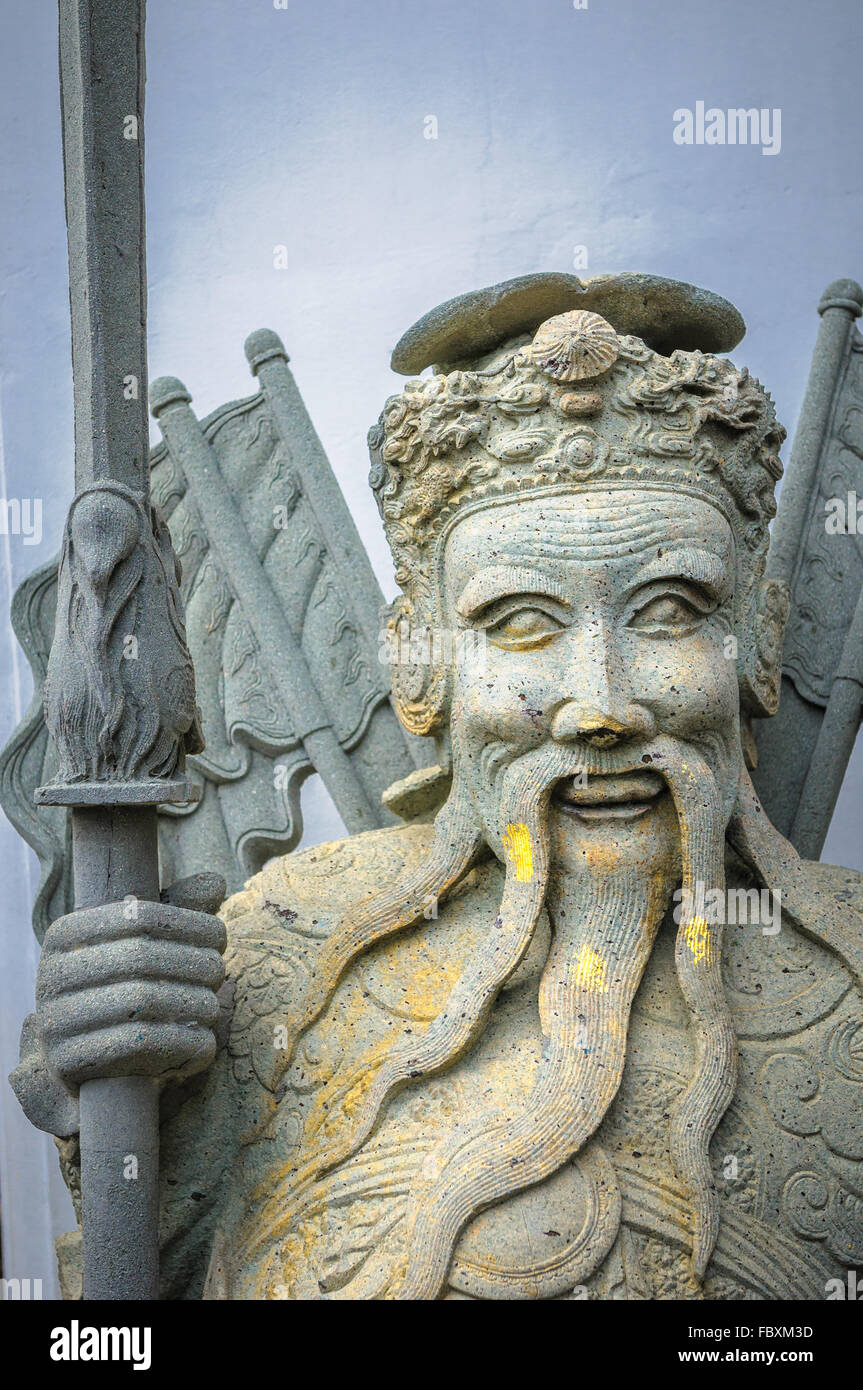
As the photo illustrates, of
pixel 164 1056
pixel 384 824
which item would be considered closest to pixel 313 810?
pixel 384 824

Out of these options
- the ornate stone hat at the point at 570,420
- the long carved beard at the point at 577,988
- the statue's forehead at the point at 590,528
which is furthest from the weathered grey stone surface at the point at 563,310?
the long carved beard at the point at 577,988

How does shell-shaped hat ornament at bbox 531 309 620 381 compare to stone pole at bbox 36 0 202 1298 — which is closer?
stone pole at bbox 36 0 202 1298

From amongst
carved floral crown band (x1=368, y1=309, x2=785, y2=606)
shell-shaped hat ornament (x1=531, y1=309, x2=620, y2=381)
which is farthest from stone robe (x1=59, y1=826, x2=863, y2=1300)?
shell-shaped hat ornament (x1=531, y1=309, x2=620, y2=381)

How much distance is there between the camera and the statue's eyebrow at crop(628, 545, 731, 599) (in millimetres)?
3689

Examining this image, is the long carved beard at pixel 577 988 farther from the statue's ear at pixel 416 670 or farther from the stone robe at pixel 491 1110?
the statue's ear at pixel 416 670

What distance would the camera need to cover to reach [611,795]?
144 inches

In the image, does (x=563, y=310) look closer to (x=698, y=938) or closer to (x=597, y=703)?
(x=597, y=703)

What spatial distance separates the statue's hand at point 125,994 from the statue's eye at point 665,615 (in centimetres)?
106

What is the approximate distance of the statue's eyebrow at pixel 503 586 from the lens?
145 inches

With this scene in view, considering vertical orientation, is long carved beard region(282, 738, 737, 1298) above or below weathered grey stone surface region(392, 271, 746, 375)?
below

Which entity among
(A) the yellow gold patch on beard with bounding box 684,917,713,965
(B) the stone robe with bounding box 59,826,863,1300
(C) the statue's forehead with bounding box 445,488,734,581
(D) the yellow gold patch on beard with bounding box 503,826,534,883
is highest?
(C) the statue's forehead with bounding box 445,488,734,581

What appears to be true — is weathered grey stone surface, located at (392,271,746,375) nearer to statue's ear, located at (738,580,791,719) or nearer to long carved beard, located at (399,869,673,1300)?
statue's ear, located at (738,580,791,719)

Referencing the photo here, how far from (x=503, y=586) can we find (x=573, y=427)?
1.23 feet

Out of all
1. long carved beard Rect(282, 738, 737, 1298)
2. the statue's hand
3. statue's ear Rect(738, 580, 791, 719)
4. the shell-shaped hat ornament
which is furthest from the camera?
statue's ear Rect(738, 580, 791, 719)
